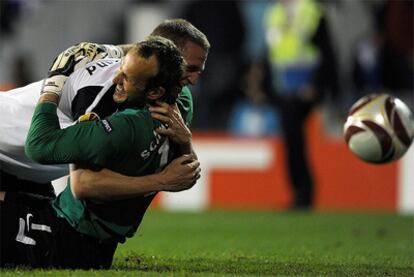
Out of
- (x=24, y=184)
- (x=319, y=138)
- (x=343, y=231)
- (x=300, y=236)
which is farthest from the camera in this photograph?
(x=319, y=138)

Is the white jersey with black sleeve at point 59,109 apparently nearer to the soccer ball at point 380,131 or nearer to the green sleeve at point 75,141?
the green sleeve at point 75,141

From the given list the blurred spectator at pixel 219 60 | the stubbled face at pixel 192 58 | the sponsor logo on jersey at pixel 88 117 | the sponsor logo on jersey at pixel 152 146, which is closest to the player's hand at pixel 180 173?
the sponsor logo on jersey at pixel 152 146

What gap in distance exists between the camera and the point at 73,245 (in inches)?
212

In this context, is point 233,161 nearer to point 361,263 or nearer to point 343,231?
point 343,231

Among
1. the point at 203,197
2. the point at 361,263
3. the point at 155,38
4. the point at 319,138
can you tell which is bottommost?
the point at 203,197

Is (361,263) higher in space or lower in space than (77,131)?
lower

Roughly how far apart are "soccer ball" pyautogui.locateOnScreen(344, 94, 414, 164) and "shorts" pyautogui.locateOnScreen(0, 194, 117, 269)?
2.28 metres

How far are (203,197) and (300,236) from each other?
153 inches

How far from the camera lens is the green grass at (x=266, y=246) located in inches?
229

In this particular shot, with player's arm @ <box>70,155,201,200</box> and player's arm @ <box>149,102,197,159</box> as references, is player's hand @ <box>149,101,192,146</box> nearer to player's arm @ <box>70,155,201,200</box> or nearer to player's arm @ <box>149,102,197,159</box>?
player's arm @ <box>149,102,197,159</box>

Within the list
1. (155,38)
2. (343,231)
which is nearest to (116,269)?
(155,38)

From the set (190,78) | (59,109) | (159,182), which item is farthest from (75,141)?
(190,78)

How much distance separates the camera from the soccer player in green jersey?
5.06 m

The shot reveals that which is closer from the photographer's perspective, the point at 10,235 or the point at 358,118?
the point at 10,235
